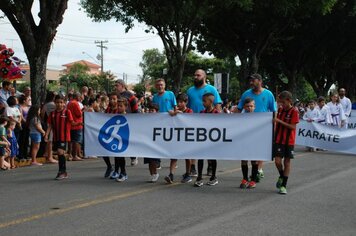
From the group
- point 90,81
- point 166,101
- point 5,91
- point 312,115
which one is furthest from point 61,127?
point 90,81

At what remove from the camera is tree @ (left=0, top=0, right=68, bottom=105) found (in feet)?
47.9

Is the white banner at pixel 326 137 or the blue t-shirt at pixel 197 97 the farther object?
the white banner at pixel 326 137

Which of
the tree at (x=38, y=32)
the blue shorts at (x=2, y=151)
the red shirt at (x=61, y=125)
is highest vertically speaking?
the tree at (x=38, y=32)

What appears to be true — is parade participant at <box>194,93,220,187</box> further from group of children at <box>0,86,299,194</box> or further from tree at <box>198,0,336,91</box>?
tree at <box>198,0,336,91</box>

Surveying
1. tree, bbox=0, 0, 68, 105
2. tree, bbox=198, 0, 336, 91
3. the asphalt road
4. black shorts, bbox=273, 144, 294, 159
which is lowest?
the asphalt road

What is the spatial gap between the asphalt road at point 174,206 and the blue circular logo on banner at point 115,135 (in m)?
0.66

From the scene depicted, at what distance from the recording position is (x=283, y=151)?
8.20 m

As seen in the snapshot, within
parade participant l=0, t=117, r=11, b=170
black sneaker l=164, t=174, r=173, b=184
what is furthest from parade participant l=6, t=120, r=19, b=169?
black sneaker l=164, t=174, r=173, b=184

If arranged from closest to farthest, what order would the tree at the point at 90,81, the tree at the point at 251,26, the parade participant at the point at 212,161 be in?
1. the parade participant at the point at 212,161
2. the tree at the point at 251,26
3. the tree at the point at 90,81

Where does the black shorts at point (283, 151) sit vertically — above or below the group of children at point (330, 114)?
below

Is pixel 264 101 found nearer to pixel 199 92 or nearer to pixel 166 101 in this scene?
pixel 199 92

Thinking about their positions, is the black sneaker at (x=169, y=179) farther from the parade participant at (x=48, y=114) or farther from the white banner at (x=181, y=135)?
the parade participant at (x=48, y=114)

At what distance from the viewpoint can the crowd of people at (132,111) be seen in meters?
8.23

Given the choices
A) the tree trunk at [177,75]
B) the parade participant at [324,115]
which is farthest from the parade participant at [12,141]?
the tree trunk at [177,75]
